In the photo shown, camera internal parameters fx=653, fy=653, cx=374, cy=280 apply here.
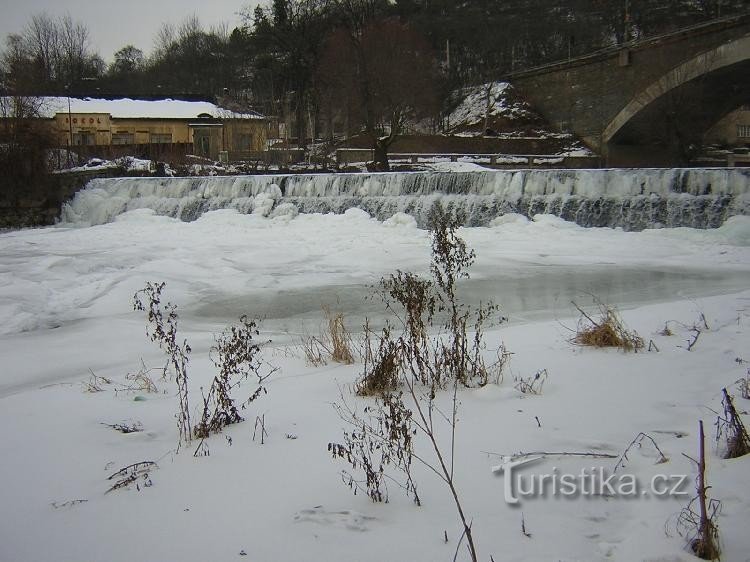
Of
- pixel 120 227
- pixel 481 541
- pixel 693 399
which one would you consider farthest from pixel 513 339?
pixel 120 227

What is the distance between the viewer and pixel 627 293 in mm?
10156

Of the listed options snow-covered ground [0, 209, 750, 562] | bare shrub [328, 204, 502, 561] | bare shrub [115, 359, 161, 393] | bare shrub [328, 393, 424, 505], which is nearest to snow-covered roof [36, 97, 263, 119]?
snow-covered ground [0, 209, 750, 562]

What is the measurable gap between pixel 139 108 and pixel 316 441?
46831 mm

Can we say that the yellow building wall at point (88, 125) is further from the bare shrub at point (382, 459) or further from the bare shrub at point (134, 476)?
the bare shrub at point (382, 459)

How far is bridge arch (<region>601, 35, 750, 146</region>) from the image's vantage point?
29.4 metres

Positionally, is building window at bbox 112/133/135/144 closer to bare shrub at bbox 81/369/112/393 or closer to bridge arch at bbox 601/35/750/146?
bridge arch at bbox 601/35/750/146

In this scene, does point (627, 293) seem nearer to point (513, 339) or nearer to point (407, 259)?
point (513, 339)

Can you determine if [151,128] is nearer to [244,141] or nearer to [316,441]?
[244,141]

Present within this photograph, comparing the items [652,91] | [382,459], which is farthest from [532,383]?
[652,91]

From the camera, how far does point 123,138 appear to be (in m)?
45.1

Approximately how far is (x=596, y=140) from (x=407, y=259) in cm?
3033

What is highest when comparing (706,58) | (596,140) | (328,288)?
(706,58)

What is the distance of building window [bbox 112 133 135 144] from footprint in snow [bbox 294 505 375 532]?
46189mm

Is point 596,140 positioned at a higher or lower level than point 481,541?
higher
